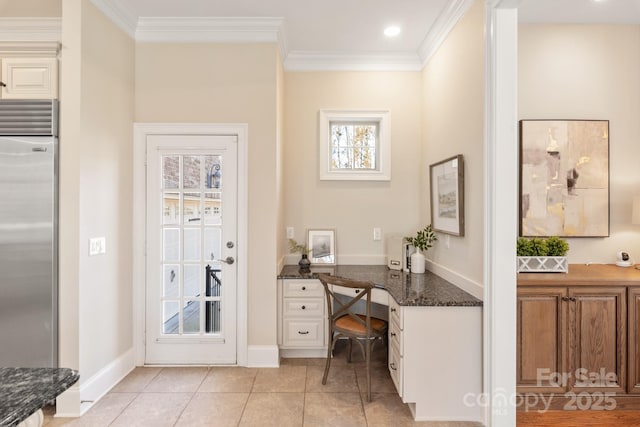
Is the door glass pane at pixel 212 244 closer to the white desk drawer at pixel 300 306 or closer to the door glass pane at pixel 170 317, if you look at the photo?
the door glass pane at pixel 170 317

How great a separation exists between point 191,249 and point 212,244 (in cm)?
19

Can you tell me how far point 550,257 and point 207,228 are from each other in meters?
2.70

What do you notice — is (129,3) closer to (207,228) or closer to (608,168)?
(207,228)

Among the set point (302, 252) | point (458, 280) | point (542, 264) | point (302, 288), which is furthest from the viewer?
point (302, 252)

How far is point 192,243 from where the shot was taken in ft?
10.1

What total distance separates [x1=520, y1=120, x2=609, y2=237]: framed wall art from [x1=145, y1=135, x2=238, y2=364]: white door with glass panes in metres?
2.47


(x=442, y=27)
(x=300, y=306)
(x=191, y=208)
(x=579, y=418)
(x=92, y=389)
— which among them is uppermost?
(x=442, y=27)

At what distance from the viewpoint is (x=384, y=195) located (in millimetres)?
3670

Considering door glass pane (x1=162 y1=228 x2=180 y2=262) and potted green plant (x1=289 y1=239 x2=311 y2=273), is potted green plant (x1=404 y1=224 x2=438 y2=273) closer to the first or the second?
potted green plant (x1=289 y1=239 x2=311 y2=273)

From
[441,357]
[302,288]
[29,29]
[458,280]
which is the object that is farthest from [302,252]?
[29,29]

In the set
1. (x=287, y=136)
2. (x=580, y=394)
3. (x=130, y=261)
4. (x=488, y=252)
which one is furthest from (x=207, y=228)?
(x=580, y=394)

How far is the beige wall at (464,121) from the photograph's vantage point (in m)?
2.31

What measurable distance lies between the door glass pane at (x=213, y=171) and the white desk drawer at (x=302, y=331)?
1.39 meters

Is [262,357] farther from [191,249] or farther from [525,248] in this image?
[525,248]
